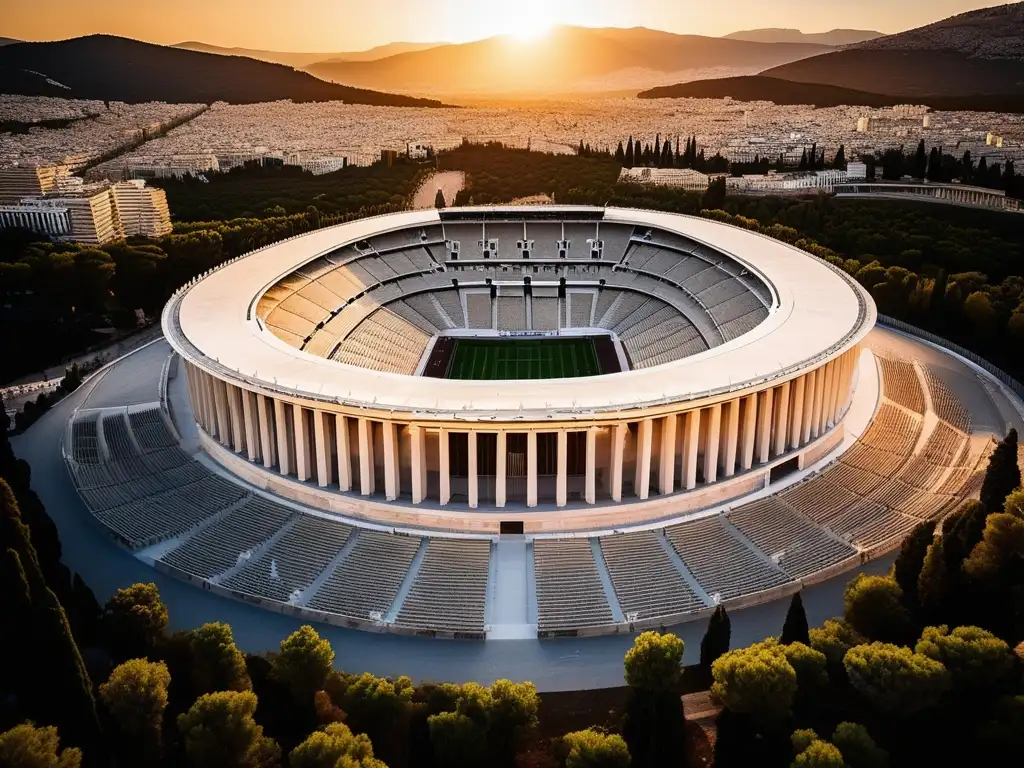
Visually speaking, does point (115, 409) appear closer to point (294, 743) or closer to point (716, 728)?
point (294, 743)

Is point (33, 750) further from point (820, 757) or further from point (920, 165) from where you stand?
point (920, 165)

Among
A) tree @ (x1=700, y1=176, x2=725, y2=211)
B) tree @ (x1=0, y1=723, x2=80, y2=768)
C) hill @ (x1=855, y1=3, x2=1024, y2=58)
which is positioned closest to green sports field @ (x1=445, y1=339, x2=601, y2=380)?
tree @ (x1=700, y1=176, x2=725, y2=211)

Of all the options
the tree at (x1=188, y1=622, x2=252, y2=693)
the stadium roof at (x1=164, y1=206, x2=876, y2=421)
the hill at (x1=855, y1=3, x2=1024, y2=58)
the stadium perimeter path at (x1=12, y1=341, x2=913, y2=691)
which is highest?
the hill at (x1=855, y1=3, x2=1024, y2=58)

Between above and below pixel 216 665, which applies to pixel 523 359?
below

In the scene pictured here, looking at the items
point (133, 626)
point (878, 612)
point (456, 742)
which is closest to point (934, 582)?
point (878, 612)

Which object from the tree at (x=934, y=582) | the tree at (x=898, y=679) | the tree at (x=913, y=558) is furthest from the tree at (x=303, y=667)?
the tree at (x=913, y=558)

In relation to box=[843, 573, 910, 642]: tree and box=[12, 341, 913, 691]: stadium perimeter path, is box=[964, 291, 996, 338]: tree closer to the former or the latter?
box=[12, 341, 913, 691]: stadium perimeter path

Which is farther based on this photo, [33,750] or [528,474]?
[528,474]

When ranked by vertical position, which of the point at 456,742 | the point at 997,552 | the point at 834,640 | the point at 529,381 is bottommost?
the point at 456,742
